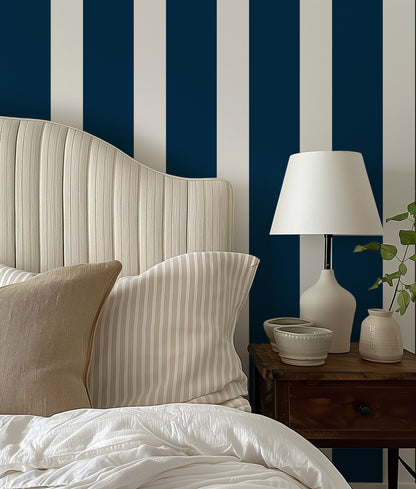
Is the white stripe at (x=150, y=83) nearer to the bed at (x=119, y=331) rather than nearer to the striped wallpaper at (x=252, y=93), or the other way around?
the striped wallpaper at (x=252, y=93)

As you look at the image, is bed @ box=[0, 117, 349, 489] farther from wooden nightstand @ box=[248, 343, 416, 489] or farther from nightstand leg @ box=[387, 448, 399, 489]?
nightstand leg @ box=[387, 448, 399, 489]

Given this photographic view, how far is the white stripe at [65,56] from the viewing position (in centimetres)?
192

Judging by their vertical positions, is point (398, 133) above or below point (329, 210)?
above

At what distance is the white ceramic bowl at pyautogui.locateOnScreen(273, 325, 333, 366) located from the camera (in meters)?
1.48

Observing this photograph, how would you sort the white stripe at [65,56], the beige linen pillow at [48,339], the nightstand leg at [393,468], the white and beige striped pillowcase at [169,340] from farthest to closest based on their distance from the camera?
the white stripe at [65,56], the nightstand leg at [393,468], the white and beige striped pillowcase at [169,340], the beige linen pillow at [48,339]

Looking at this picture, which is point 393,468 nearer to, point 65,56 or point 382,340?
point 382,340

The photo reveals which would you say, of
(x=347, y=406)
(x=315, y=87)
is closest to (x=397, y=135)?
(x=315, y=87)

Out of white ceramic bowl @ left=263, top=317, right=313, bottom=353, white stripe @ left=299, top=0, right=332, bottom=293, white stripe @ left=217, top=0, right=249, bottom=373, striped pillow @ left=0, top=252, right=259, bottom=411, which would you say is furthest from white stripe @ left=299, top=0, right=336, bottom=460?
striped pillow @ left=0, top=252, right=259, bottom=411

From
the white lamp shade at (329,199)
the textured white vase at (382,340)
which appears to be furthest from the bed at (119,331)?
the textured white vase at (382,340)

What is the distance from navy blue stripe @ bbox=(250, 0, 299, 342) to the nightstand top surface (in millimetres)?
353

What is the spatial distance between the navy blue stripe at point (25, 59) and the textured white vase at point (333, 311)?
45.2 inches

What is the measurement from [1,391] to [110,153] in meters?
0.88

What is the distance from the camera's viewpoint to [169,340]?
1.42m

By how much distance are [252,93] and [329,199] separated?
564mm
